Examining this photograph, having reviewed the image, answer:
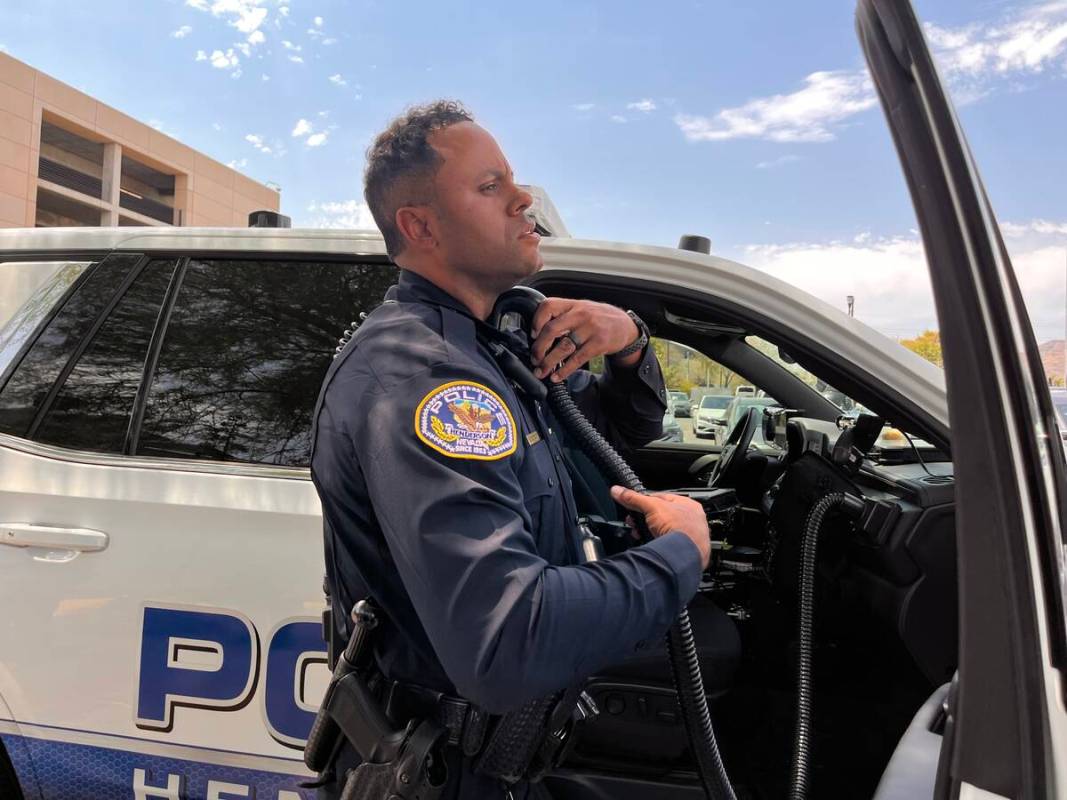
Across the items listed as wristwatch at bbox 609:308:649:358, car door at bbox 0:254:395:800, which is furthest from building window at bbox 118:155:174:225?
wristwatch at bbox 609:308:649:358

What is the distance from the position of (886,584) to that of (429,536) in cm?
131

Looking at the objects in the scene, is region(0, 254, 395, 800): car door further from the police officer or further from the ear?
the ear

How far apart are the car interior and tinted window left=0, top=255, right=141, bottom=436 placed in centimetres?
107

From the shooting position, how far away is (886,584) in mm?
1709

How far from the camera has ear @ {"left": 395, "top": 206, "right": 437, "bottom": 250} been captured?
3.71 ft

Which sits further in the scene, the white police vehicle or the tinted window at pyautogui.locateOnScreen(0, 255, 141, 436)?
the tinted window at pyautogui.locateOnScreen(0, 255, 141, 436)

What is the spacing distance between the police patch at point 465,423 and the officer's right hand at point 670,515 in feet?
0.75

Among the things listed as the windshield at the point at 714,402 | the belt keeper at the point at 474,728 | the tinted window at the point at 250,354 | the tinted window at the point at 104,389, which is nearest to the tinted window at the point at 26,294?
the tinted window at the point at 104,389

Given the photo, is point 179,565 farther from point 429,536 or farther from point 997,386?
point 997,386

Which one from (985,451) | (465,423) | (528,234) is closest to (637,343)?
(528,234)

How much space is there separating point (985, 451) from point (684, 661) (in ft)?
1.94

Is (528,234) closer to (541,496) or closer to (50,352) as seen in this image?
(541,496)

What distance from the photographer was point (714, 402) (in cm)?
287

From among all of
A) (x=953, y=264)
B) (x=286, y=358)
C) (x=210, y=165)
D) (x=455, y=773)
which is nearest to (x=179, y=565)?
(x=286, y=358)
